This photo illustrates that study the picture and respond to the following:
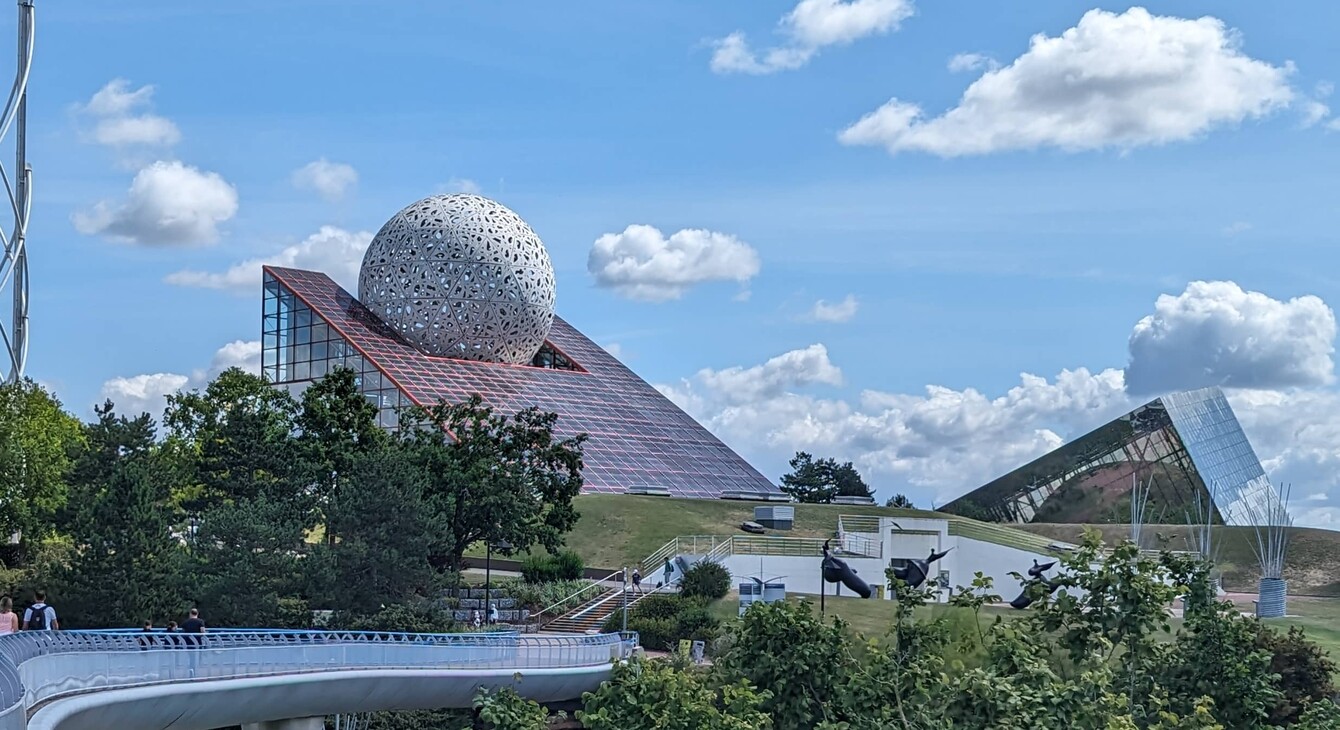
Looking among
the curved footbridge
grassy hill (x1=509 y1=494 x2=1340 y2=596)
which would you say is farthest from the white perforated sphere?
the curved footbridge

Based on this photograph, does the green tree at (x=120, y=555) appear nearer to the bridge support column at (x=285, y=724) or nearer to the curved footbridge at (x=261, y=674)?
the curved footbridge at (x=261, y=674)

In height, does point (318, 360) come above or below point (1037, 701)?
above

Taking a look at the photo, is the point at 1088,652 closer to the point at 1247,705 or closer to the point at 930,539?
the point at 1247,705

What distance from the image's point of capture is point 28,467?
148 feet

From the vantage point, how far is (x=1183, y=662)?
798 inches

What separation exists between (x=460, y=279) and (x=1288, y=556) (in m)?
38.9

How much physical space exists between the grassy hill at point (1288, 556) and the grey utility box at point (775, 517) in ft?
36.3

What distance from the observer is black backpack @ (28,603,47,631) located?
76.9 ft

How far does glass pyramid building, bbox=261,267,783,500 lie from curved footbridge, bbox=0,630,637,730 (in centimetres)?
3331

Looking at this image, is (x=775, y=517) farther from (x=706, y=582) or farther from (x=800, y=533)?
(x=706, y=582)

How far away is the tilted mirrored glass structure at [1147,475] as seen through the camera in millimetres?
68688

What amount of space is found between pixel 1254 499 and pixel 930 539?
29.4 metres

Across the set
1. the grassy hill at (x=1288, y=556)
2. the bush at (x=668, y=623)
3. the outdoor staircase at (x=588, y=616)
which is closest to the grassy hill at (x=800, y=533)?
the grassy hill at (x=1288, y=556)

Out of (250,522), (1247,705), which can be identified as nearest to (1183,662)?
(1247,705)
